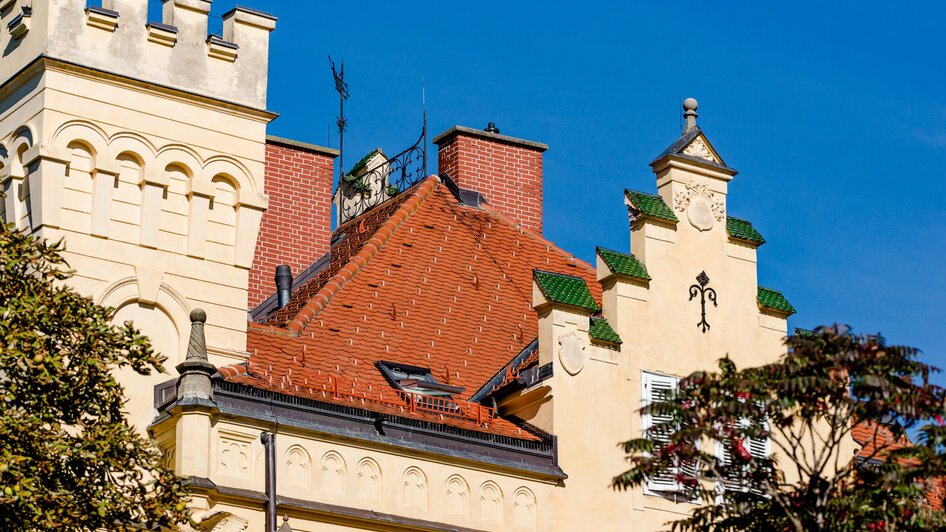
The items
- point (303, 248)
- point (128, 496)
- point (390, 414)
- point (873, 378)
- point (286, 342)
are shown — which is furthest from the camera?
point (303, 248)

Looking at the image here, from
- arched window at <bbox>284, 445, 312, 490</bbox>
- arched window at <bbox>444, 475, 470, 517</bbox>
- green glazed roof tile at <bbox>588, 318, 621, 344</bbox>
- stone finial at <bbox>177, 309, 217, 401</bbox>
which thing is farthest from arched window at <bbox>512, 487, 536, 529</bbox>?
stone finial at <bbox>177, 309, 217, 401</bbox>

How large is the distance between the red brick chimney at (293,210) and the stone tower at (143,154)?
23.2ft

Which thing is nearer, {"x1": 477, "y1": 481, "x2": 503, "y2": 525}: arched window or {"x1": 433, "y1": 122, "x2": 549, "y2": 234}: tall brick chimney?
{"x1": 477, "y1": 481, "x2": 503, "y2": 525}: arched window

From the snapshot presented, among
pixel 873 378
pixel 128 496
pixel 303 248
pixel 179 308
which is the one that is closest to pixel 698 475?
pixel 873 378

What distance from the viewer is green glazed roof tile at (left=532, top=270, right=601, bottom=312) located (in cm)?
3331

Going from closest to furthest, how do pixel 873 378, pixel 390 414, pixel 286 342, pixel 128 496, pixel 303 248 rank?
pixel 873 378, pixel 128 496, pixel 390 414, pixel 286 342, pixel 303 248

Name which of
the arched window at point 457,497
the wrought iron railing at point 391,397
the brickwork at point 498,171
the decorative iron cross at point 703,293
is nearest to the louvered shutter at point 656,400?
the decorative iron cross at point 703,293

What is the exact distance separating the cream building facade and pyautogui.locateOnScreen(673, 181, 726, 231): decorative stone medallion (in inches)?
4.1

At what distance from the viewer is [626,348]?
33.9m

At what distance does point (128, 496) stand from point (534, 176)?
16037 millimetres

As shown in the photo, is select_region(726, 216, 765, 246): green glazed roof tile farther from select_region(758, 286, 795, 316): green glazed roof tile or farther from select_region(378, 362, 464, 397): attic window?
select_region(378, 362, 464, 397): attic window

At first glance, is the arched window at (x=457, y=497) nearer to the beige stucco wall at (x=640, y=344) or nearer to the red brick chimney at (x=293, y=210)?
the beige stucco wall at (x=640, y=344)

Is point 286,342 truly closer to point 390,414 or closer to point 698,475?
point 390,414

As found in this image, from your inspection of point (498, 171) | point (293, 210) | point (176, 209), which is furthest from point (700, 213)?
point (293, 210)
